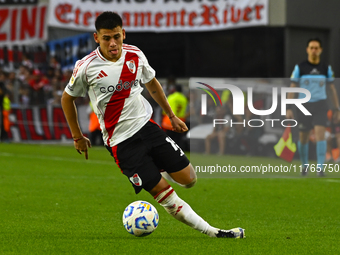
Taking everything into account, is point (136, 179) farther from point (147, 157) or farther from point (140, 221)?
point (140, 221)

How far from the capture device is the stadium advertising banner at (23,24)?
24.1m

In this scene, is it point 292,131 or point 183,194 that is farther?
point 292,131

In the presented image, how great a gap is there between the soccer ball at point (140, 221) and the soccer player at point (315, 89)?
5.45m

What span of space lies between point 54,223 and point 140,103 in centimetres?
168

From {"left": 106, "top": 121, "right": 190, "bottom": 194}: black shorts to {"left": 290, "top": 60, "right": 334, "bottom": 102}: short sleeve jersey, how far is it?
218 inches

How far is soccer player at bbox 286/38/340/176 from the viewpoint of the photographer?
10602mm

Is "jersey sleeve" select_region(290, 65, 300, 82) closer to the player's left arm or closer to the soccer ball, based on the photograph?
the player's left arm

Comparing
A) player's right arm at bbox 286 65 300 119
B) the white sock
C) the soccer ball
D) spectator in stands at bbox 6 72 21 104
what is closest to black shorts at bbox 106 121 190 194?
the white sock

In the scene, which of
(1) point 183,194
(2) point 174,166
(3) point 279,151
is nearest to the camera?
(2) point 174,166

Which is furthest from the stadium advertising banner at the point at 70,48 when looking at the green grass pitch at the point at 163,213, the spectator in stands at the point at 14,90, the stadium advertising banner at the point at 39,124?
the green grass pitch at the point at 163,213

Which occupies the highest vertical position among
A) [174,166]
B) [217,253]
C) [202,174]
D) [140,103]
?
[140,103]

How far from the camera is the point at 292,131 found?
11.8 m

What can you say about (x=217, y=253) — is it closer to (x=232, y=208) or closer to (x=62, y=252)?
(x=62, y=252)

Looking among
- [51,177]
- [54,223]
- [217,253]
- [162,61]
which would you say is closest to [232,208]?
[54,223]
